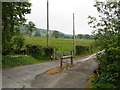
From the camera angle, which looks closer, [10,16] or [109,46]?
[109,46]

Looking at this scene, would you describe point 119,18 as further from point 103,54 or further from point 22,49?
point 22,49

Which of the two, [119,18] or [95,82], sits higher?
[119,18]

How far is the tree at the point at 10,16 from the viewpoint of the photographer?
14039 millimetres

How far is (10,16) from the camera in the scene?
49.0 ft

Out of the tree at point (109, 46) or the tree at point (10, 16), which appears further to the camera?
the tree at point (10, 16)

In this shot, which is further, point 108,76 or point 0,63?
point 0,63

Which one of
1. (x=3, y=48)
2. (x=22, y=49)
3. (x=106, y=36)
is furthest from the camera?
(x=22, y=49)

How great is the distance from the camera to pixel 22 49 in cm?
2106

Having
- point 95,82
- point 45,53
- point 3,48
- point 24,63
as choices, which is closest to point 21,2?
point 3,48

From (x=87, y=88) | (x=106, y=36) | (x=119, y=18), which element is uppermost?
(x=119, y=18)

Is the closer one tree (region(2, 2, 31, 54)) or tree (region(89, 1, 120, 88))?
tree (region(89, 1, 120, 88))

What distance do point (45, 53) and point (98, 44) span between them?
1075 centimetres

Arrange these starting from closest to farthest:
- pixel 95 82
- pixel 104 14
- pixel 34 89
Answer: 1. pixel 34 89
2. pixel 95 82
3. pixel 104 14

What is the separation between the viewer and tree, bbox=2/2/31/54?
14.0 metres
